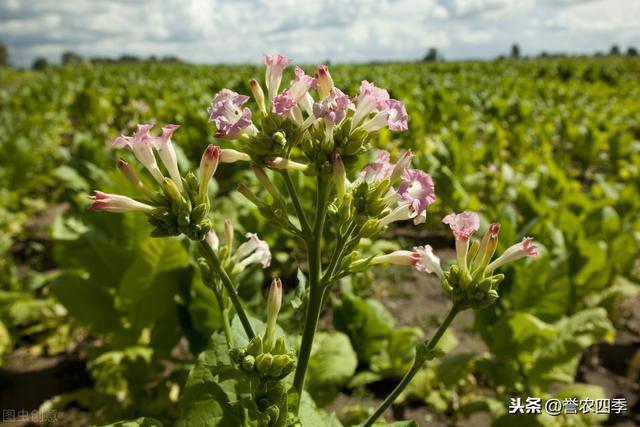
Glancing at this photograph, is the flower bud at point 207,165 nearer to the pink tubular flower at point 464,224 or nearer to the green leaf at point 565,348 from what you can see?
the pink tubular flower at point 464,224

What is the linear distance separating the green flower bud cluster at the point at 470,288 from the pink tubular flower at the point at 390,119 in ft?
1.29

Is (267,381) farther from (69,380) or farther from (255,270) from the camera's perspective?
(69,380)

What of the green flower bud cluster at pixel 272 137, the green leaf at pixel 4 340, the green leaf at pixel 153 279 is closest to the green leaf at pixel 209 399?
the green flower bud cluster at pixel 272 137

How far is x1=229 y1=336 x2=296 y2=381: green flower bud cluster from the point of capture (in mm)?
1272

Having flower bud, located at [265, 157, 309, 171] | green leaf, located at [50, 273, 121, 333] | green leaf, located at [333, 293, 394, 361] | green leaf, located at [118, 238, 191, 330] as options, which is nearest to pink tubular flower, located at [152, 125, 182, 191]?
flower bud, located at [265, 157, 309, 171]

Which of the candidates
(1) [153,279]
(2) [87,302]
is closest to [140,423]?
(1) [153,279]

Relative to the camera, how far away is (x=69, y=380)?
12.0ft

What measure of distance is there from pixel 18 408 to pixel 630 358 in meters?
4.12

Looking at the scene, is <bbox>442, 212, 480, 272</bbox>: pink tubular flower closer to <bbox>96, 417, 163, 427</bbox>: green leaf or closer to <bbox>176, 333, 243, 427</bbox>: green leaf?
<bbox>176, 333, 243, 427</bbox>: green leaf

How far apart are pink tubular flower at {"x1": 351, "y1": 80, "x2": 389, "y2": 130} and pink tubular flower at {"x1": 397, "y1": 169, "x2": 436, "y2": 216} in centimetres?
17

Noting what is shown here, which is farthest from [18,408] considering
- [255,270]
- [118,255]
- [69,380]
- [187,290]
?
[255,270]

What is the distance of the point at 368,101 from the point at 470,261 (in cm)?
53

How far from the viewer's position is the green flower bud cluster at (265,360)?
127 centimetres

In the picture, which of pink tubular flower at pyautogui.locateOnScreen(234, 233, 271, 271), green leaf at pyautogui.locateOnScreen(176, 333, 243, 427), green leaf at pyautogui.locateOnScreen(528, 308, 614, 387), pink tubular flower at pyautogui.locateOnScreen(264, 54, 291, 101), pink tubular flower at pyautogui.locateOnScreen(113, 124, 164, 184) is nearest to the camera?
pink tubular flower at pyautogui.locateOnScreen(113, 124, 164, 184)
